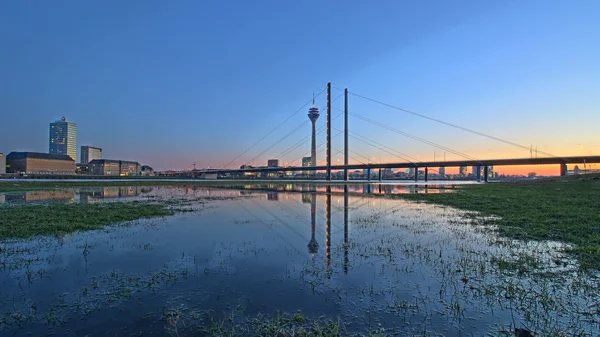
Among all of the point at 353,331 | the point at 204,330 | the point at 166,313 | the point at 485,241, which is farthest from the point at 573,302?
the point at 166,313

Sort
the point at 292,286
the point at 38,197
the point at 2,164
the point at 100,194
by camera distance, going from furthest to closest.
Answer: the point at 2,164 → the point at 100,194 → the point at 38,197 → the point at 292,286

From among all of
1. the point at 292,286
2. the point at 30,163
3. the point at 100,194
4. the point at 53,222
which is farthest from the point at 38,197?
the point at 30,163

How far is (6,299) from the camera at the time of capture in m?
5.83

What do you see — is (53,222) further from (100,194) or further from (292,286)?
(100,194)

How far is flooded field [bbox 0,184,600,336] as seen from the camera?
4977 millimetres

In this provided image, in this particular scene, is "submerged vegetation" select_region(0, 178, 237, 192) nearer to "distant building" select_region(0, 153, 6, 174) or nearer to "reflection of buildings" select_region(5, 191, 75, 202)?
"reflection of buildings" select_region(5, 191, 75, 202)

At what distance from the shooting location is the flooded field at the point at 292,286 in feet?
16.3

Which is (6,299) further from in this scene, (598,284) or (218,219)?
(598,284)

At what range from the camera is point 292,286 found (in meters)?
6.76

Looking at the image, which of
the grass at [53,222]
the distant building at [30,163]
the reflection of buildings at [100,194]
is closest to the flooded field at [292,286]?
the grass at [53,222]

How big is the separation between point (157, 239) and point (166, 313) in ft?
22.7

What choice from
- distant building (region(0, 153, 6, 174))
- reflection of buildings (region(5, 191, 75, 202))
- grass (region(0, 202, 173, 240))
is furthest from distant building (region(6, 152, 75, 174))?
grass (region(0, 202, 173, 240))

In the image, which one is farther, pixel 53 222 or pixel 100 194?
pixel 100 194

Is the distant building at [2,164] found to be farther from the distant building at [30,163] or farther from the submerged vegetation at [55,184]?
the submerged vegetation at [55,184]
